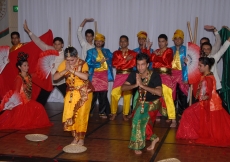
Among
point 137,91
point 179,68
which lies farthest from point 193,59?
point 137,91

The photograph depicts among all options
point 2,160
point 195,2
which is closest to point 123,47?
point 195,2

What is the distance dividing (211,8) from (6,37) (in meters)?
4.43

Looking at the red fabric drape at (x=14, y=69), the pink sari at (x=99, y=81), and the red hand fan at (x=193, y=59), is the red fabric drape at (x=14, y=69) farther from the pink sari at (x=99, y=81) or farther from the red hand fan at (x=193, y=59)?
the red hand fan at (x=193, y=59)

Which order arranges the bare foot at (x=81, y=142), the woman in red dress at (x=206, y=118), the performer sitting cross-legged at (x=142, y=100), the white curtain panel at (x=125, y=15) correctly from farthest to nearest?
the white curtain panel at (x=125, y=15) → the woman in red dress at (x=206, y=118) → the bare foot at (x=81, y=142) → the performer sitting cross-legged at (x=142, y=100)

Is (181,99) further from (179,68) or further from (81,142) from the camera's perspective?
(81,142)

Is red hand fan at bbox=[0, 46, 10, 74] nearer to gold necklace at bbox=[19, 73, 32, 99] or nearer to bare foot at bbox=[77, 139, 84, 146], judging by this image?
gold necklace at bbox=[19, 73, 32, 99]

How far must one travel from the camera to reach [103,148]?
3830 mm

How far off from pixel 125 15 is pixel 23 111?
9.92 ft

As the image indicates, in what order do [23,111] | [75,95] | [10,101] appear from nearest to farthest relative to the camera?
[75,95]
[10,101]
[23,111]

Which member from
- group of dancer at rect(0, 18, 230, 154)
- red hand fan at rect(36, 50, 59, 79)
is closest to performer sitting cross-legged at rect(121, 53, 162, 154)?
group of dancer at rect(0, 18, 230, 154)

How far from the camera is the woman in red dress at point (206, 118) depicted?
4.15 metres

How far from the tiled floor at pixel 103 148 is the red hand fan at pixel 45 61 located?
0.86m

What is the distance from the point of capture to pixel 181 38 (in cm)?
540

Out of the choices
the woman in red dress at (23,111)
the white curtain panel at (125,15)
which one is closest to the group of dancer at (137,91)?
the woman in red dress at (23,111)
